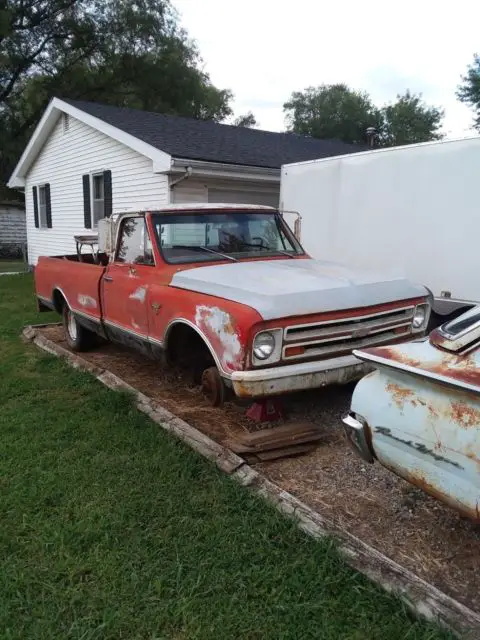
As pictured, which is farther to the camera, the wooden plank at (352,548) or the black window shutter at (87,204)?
the black window shutter at (87,204)

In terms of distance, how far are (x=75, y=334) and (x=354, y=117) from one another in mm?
45399

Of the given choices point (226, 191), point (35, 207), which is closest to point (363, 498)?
point (226, 191)

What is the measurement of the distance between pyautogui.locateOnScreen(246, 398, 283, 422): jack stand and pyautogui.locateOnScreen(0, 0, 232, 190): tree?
83.6 feet

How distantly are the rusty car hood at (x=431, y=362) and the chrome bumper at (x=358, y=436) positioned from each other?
13.4 inches

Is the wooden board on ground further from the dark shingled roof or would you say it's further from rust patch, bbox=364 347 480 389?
the dark shingled roof

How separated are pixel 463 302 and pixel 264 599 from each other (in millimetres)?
4053

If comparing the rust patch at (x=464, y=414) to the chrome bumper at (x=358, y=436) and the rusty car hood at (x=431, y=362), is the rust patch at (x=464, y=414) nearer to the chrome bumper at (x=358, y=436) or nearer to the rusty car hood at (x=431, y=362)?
the rusty car hood at (x=431, y=362)

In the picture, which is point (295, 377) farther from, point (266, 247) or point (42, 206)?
point (42, 206)

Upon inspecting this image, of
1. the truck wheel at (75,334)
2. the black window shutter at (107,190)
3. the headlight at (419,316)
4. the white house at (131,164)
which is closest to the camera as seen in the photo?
the headlight at (419,316)

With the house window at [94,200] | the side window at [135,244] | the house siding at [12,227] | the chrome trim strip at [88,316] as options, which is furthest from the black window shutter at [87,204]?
the house siding at [12,227]

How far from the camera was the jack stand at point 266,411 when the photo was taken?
4203 millimetres

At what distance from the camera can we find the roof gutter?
8773 mm

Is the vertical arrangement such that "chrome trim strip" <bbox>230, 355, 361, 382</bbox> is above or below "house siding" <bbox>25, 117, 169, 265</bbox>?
below

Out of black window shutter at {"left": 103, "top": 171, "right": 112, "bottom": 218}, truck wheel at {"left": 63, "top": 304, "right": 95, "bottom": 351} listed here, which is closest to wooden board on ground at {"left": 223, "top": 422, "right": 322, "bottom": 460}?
truck wheel at {"left": 63, "top": 304, "right": 95, "bottom": 351}
